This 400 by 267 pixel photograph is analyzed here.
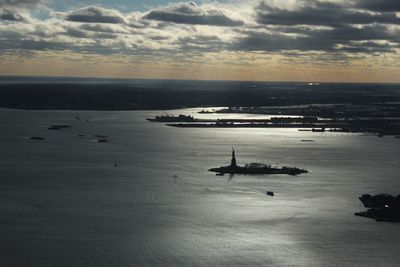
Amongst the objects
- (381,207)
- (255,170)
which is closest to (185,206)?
(381,207)

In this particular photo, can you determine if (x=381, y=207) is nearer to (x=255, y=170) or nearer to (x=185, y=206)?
(x=185, y=206)

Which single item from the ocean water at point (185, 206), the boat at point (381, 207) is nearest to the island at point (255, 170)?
the ocean water at point (185, 206)

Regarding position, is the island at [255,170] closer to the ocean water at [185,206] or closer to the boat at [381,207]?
the ocean water at [185,206]

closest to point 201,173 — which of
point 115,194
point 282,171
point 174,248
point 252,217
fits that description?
point 282,171

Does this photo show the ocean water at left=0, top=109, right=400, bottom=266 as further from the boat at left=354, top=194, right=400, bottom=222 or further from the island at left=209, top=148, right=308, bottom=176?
the island at left=209, top=148, right=308, bottom=176

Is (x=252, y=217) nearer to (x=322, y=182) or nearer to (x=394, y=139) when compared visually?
(x=322, y=182)

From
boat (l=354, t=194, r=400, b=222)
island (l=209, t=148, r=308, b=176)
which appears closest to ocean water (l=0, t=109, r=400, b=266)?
boat (l=354, t=194, r=400, b=222)

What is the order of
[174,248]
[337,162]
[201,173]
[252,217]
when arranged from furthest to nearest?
[337,162] < [201,173] < [252,217] < [174,248]

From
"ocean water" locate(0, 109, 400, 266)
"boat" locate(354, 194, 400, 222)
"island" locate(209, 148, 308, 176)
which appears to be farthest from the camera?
"island" locate(209, 148, 308, 176)
